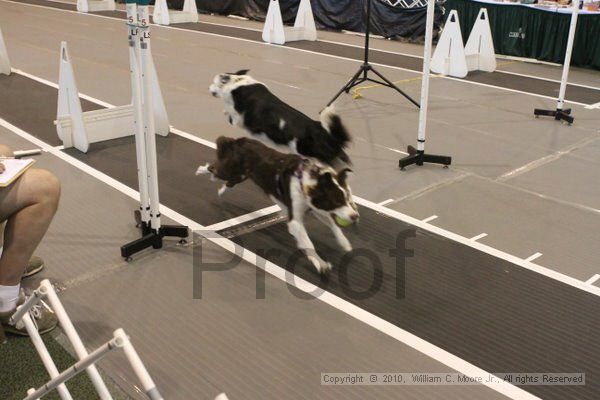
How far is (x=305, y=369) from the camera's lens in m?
2.35

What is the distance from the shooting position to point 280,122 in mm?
3830

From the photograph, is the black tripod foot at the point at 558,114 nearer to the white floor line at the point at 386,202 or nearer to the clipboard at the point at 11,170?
the white floor line at the point at 386,202

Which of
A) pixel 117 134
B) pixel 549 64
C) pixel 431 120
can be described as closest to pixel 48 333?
pixel 117 134

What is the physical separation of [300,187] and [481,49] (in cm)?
576

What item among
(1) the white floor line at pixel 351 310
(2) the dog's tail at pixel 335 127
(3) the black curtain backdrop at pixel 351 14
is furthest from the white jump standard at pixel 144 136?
(3) the black curtain backdrop at pixel 351 14

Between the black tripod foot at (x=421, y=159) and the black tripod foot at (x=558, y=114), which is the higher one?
the black tripod foot at (x=558, y=114)

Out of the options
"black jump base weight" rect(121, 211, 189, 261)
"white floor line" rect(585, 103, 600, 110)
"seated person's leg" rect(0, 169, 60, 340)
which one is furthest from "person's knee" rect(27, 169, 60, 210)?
"white floor line" rect(585, 103, 600, 110)

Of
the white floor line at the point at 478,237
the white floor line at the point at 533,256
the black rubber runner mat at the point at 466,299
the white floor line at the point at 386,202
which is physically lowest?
the black rubber runner mat at the point at 466,299

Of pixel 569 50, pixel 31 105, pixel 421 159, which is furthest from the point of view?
pixel 31 105

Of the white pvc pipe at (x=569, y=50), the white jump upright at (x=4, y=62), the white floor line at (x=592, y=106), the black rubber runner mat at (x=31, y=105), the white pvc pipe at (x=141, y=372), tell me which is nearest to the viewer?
the white pvc pipe at (x=141, y=372)

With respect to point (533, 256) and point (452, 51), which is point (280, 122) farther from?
point (452, 51)

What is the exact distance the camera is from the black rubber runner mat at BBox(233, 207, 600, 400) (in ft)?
8.00

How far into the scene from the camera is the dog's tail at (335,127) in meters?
3.67

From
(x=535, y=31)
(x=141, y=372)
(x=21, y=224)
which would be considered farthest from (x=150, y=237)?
(x=535, y=31)
